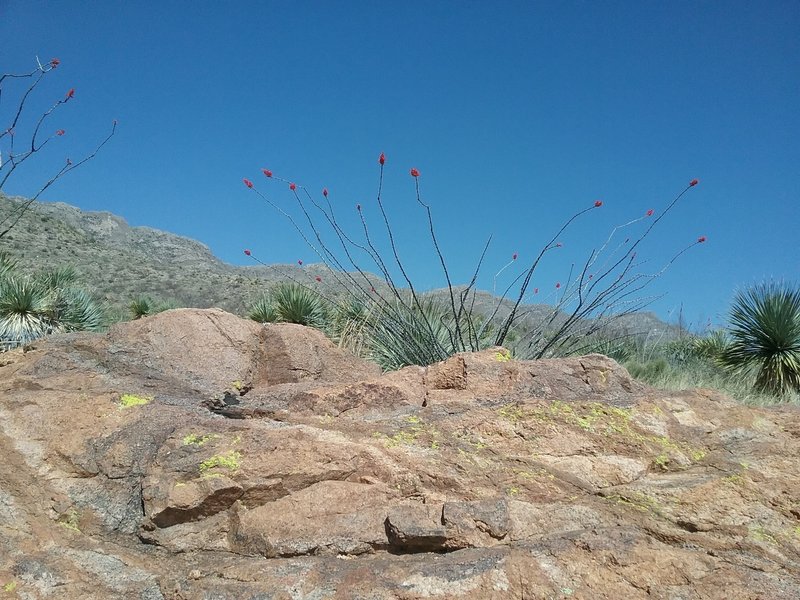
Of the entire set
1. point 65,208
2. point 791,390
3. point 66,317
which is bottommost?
point 791,390

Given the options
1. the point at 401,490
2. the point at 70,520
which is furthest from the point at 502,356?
the point at 70,520

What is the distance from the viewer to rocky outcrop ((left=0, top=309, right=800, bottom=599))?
2486 mm

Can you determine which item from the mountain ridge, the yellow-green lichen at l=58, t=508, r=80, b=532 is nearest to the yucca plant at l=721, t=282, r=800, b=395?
the mountain ridge

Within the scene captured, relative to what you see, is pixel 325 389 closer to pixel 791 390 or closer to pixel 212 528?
pixel 212 528

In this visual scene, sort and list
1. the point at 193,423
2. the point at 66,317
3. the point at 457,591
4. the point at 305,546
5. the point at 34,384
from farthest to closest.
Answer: the point at 66,317 < the point at 34,384 < the point at 193,423 < the point at 305,546 < the point at 457,591

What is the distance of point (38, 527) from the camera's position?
2.68 m

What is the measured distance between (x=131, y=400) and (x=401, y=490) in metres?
1.51

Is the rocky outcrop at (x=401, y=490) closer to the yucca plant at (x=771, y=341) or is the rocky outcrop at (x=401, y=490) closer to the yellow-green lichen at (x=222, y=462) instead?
the yellow-green lichen at (x=222, y=462)

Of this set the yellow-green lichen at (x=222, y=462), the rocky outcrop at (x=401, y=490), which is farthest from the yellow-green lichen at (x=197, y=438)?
the yellow-green lichen at (x=222, y=462)

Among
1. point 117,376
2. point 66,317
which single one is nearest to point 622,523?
point 117,376

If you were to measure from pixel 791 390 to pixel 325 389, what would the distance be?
10.3 metres

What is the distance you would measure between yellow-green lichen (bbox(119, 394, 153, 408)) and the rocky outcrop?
11 mm

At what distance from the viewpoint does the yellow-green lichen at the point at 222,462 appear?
2826 millimetres

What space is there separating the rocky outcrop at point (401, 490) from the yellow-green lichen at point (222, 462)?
0.03 ft
